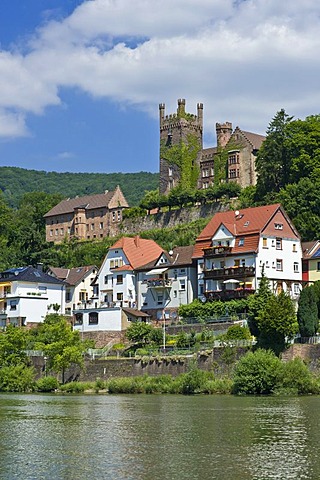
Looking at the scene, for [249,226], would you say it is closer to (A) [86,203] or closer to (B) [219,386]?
(B) [219,386]

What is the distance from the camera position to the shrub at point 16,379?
78125 mm

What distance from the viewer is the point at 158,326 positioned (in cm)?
8781

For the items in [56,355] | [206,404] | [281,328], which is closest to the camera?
[206,404]

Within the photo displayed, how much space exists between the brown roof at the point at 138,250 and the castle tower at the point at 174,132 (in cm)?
3316

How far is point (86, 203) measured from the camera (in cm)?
13688

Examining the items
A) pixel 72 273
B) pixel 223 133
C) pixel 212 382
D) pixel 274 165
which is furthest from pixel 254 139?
pixel 212 382

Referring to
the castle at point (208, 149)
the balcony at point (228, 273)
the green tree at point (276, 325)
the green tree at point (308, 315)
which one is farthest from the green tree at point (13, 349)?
the castle at point (208, 149)

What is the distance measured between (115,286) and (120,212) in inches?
1330

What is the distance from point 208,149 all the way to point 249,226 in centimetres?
4655

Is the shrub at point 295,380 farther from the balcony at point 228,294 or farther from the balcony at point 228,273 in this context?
the balcony at point 228,273

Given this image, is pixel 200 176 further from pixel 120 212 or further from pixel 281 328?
pixel 281 328

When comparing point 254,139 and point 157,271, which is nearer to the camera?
point 157,271

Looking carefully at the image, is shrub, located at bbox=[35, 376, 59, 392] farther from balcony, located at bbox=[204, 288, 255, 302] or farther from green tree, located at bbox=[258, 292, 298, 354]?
green tree, located at bbox=[258, 292, 298, 354]

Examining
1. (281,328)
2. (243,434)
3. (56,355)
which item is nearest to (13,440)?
(243,434)
